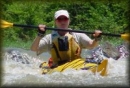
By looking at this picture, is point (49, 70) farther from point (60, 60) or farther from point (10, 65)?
point (10, 65)

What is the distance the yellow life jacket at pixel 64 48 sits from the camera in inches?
126

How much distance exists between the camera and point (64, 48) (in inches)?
126

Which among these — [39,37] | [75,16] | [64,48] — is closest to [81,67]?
[64,48]

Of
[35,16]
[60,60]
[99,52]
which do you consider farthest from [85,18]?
[60,60]

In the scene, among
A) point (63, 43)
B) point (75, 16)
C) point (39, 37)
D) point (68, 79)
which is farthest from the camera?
point (75, 16)

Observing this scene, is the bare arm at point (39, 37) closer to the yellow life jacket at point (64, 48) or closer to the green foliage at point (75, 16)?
the yellow life jacket at point (64, 48)

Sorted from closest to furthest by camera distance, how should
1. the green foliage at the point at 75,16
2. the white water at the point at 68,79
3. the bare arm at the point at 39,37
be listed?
the white water at the point at 68,79
the bare arm at the point at 39,37
the green foliage at the point at 75,16

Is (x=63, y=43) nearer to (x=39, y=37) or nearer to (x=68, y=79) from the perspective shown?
(x=39, y=37)

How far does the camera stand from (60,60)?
3.22 metres

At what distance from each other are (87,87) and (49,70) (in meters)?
0.55

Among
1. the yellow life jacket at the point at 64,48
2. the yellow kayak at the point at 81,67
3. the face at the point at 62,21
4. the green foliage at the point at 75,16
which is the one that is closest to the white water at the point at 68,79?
the yellow kayak at the point at 81,67

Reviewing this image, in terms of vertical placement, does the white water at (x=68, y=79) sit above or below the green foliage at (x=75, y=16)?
below

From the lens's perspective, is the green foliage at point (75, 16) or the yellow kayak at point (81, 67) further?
the green foliage at point (75, 16)

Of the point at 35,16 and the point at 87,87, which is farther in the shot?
the point at 35,16
